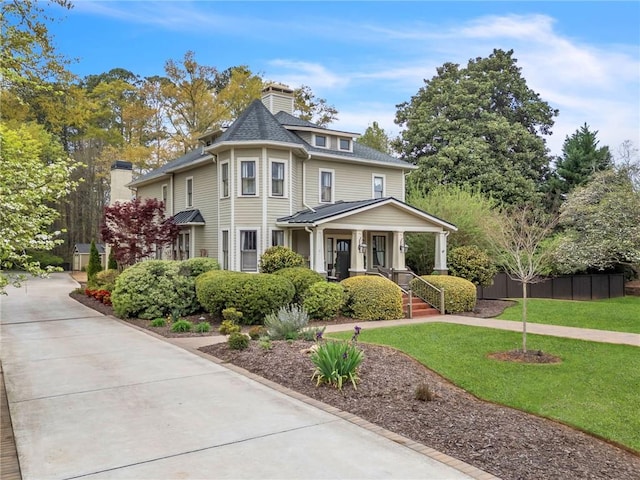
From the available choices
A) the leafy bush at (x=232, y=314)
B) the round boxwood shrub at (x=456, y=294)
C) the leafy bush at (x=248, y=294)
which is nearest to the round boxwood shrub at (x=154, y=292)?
the leafy bush at (x=248, y=294)

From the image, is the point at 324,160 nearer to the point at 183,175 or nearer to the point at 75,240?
the point at 183,175

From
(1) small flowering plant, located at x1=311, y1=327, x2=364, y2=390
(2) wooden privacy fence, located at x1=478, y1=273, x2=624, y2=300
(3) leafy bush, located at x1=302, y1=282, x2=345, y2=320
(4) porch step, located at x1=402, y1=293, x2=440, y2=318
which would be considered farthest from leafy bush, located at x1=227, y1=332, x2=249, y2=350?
(2) wooden privacy fence, located at x1=478, y1=273, x2=624, y2=300

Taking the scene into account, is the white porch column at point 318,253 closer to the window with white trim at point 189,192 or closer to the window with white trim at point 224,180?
the window with white trim at point 224,180

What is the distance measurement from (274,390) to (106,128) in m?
45.2

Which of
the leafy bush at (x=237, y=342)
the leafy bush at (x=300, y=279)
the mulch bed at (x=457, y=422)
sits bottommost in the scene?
the mulch bed at (x=457, y=422)

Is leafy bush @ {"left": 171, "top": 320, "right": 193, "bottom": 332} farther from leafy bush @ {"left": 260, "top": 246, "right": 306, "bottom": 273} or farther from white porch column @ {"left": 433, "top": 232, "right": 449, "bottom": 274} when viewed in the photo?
white porch column @ {"left": 433, "top": 232, "right": 449, "bottom": 274}

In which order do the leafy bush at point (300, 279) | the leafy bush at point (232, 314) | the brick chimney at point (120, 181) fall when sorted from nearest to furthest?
1. the leafy bush at point (232, 314)
2. the leafy bush at point (300, 279)
3. the brick chimney at point (120, 181)

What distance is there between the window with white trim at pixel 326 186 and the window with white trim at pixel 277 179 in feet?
7.75

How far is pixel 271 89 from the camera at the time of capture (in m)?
23.6

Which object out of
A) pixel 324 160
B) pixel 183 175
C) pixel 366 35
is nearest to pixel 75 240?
pixel 183 175

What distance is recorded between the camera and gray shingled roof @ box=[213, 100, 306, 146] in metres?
18.2

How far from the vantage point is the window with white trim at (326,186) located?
20.6 metres

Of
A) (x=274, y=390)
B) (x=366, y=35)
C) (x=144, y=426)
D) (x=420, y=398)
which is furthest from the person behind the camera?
(x=366, y=35)

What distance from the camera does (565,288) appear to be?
22266 millimetres
